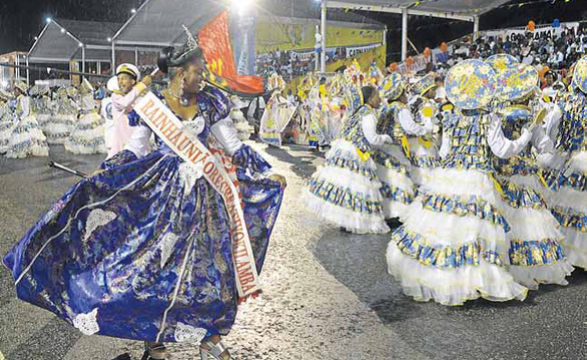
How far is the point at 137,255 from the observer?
3209mm

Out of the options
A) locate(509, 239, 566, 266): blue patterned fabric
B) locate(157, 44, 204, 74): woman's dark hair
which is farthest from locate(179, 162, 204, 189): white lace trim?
locate(509, 239, 566, 266): blue patterned fabric

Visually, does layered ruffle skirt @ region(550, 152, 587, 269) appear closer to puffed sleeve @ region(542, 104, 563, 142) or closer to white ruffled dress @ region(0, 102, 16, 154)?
puffed sleeve @ region(542, 104, 563, 142)

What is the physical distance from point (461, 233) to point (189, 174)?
89.0 inches

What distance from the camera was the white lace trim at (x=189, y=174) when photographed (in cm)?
329

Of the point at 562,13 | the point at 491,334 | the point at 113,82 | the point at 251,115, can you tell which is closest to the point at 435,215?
the point at 491,334

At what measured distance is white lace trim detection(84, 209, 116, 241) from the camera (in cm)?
330

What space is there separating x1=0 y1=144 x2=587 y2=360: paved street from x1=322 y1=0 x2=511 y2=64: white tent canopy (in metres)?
A: 10.6

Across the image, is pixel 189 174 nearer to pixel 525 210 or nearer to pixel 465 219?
pixel 465 219

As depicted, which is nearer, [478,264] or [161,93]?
[161,93]

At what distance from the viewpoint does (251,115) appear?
71.5 feet

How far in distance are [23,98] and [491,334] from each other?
13147mm

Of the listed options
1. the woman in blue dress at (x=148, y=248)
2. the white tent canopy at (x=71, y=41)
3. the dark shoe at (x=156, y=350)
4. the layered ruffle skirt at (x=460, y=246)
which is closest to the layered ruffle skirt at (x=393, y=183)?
the layered ruffle skirt at (x=460, y=246)

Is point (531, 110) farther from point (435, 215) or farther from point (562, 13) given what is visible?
point (562, 13)

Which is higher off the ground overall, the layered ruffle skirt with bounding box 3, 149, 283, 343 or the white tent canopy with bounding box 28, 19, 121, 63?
the white tent canopy with bounding box 28, 19, 121, 63
